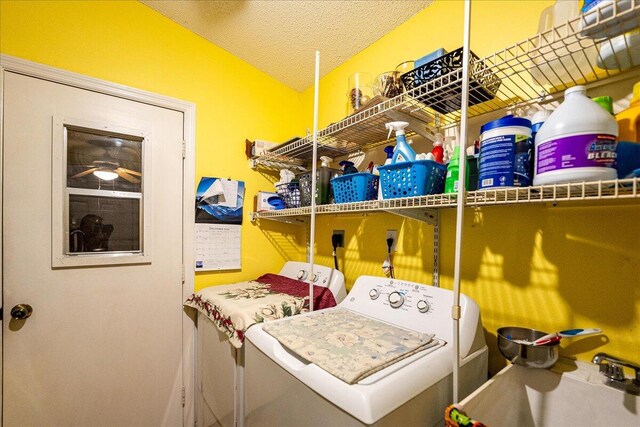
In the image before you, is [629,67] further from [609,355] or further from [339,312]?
[339,312]

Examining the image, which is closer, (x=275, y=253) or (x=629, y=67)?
(x=629, y=67)

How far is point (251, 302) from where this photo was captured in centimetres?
132

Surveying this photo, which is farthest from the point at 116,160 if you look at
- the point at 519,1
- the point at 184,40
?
the point at 519,1

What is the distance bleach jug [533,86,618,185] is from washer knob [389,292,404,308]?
0.62 m

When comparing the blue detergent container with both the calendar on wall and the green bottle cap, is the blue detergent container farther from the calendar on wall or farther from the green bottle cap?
the calendar on wall

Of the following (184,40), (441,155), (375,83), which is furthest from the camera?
(184,40)

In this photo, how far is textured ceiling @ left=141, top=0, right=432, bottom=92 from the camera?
146cm

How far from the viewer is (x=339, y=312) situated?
47.2 inches

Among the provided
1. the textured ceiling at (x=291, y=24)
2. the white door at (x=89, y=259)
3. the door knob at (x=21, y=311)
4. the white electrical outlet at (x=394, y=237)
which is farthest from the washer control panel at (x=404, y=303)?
the door knob at (x=21, y=311)

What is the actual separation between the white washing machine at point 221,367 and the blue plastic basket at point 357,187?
439mm

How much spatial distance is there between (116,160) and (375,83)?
1472 mm

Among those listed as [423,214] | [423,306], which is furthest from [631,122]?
[423,306]

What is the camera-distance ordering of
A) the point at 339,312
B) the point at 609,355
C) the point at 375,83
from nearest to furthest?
the point at 609,355
the point at 339,312
the point at 375,83

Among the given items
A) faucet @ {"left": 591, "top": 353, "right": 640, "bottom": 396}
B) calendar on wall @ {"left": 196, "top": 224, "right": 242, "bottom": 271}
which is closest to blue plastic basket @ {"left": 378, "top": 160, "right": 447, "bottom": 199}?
faucet @ {"left": 591, "top": 353, "right": 640, "bottom": 396}
